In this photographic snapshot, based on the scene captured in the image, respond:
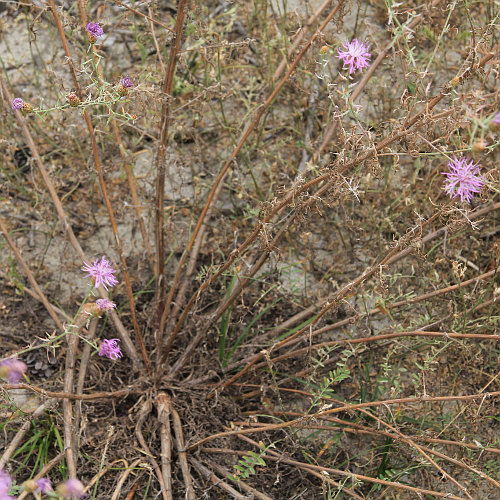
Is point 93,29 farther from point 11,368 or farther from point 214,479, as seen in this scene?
point 214,479

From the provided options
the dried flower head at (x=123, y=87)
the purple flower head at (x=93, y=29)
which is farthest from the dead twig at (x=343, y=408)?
the purple flower head at (x=93, y=29)

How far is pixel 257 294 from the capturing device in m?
2.60

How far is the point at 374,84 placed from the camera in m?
3.07

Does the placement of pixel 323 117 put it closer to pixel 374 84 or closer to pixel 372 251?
pixel 374 84

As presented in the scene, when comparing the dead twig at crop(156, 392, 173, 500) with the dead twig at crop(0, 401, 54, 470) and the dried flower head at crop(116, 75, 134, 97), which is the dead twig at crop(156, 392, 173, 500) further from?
the dried flower head at crop(116, 75, 134, 97)

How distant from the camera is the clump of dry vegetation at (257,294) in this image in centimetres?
176

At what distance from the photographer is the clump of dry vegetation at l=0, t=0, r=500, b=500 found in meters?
1.76

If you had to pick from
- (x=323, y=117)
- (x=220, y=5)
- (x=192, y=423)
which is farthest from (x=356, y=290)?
(x=220, y=5)

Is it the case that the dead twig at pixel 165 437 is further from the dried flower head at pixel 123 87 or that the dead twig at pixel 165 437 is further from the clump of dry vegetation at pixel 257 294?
the dried flower head at pixel 123 87

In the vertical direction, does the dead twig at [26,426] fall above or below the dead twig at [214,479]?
above

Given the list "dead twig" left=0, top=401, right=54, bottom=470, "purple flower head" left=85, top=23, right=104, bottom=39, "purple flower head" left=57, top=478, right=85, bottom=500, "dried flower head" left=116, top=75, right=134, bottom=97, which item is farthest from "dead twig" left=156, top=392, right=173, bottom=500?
"purple flower head" left=85, top=23, right=104, bottom=39

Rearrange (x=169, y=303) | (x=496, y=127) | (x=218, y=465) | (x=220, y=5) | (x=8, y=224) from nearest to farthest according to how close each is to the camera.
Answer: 1. (x=496, y=127)
2. (x=218, y=465)
3. (x=169, y=303)
4. (x=8, y=224)
5. (x=220, y=5)

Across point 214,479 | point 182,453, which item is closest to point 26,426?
point 182,453

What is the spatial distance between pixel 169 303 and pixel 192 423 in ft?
1.44
